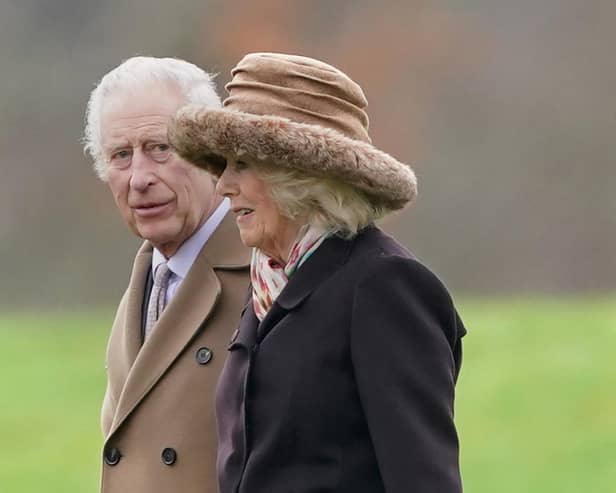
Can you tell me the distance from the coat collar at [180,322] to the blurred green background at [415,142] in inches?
332

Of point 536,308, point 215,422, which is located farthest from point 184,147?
point 536,308

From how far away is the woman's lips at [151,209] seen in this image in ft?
9.92

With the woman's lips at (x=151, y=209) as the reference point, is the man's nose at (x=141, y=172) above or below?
above

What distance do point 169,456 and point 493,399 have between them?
753cm

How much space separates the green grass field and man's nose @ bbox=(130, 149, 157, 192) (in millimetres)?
5946

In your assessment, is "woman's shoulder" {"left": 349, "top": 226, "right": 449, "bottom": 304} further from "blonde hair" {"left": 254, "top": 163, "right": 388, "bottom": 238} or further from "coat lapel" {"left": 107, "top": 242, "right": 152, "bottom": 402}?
"coat lapel" {"left": 107, "top": 242, "right": 152, "bottom": 402}

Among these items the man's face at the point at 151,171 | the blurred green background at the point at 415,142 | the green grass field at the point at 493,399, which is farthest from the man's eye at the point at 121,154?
the blurred green background at the point at 415,142

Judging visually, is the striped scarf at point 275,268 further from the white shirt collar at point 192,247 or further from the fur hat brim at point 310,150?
the white shirt collar at point 192,247

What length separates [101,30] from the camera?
14164mm

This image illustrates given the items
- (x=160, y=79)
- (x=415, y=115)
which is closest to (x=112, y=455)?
(x=160, y=79)

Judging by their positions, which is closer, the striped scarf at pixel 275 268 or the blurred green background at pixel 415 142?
the striped scarf at pixel 275 268

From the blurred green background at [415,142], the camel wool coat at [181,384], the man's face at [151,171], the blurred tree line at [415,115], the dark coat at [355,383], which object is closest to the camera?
the dark coat at [355,383]

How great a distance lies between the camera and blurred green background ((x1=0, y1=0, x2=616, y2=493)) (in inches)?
495

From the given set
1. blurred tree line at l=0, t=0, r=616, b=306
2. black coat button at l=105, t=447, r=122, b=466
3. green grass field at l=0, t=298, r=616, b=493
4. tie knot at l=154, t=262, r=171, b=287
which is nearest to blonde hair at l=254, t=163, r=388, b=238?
tie knot at l=154, t=262, r=171, b=287
